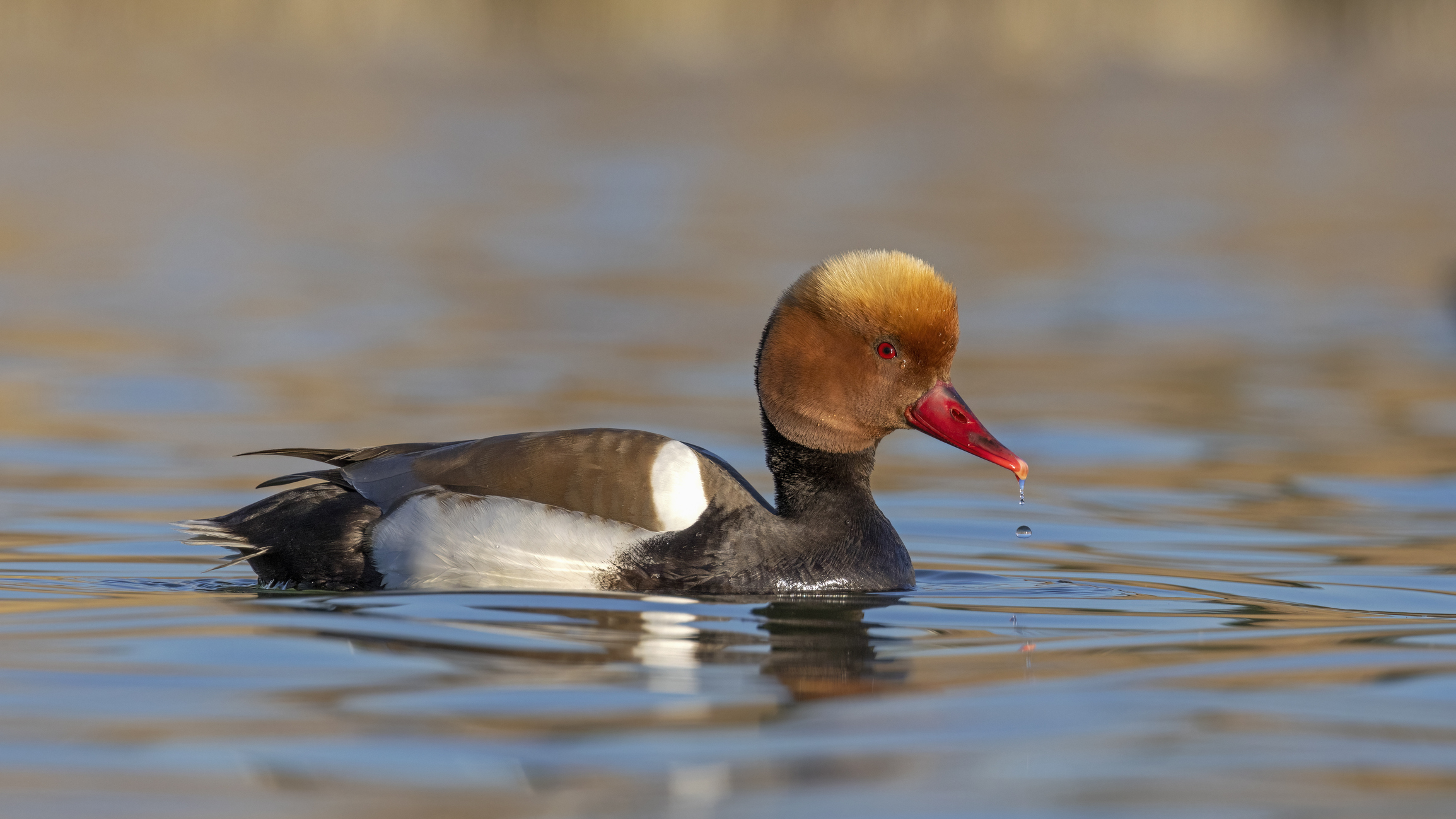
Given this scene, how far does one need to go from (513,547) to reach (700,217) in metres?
14.4

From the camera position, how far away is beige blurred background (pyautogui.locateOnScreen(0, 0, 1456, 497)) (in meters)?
9.65

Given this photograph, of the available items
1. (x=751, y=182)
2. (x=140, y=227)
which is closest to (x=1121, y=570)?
(x=140, y=227)

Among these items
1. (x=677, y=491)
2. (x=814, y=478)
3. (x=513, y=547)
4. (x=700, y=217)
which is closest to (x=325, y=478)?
(x=513, y=547)

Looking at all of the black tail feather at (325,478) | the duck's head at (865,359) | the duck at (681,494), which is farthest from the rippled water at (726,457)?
the duck's head at (865,359)

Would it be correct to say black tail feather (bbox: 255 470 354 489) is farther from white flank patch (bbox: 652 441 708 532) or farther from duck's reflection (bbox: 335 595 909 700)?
white flank patch (bbox: 652 441 708 532)

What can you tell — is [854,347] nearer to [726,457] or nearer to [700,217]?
[726,457]

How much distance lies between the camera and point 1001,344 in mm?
12453

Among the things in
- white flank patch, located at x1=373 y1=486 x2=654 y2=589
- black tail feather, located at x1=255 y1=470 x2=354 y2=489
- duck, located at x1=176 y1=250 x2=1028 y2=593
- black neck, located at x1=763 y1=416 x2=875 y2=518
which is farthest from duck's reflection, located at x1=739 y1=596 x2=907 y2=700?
black tail feather, located at x1=255 y1=470 x2=354 y2=489

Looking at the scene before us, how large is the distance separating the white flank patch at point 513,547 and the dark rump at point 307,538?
0.51ft

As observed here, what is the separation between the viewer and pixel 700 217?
19.6m

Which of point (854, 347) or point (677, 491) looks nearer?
point (677, 491)

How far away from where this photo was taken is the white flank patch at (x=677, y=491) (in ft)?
17.6

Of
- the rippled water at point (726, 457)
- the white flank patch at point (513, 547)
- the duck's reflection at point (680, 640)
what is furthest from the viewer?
the white flank patch at point (513, 547)

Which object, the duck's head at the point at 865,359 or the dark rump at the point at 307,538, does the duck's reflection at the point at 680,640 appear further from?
the duck's head at the point at 865,359
